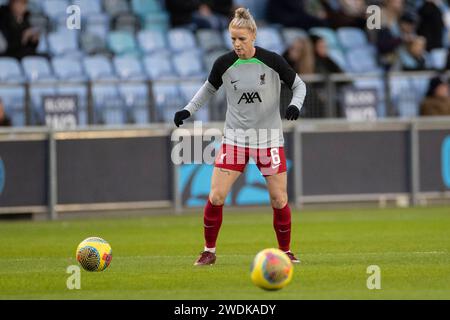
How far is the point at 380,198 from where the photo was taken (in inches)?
915

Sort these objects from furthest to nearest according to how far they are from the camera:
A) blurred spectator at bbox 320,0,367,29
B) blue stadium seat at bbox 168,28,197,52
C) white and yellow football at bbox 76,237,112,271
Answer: blurred spectator at bbox 320,0,367,29 → blue stadium seat at bbox 168,28,197,52 → white and yellow football at bbox 76,237,112,271

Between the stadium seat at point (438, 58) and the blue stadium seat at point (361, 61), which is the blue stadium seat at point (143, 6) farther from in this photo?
the stadium seat at point (438, 58)

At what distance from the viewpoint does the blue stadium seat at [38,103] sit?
70.3ft

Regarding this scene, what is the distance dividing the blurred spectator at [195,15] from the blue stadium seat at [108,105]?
3.88m

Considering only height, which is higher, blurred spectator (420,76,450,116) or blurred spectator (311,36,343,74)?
blurred spectator (311,36,343,74)

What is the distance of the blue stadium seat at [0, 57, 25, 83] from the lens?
2254cm

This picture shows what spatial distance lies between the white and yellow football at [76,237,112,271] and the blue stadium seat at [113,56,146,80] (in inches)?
442

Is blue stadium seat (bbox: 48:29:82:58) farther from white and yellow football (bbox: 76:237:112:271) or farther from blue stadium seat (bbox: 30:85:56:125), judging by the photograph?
white and yellow football (bbox: 76:237:112:271)

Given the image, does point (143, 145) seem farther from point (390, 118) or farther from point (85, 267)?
point (85, 267)

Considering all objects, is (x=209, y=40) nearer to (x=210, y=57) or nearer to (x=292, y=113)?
(x=210, y=57)

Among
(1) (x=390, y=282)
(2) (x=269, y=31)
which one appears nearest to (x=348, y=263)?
(1) (x=390, y=282)

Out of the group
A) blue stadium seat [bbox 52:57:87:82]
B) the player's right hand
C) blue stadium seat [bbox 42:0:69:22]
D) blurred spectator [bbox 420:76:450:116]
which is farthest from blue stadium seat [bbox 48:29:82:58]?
the player's right hand

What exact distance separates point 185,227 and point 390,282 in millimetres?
8382

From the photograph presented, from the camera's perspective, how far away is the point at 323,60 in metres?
24.2
